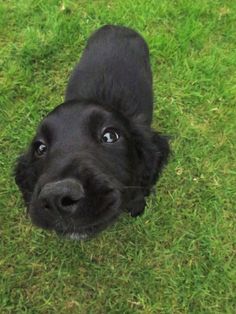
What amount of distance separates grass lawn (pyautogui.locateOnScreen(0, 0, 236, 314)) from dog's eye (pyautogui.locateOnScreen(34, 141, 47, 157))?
0.95 m

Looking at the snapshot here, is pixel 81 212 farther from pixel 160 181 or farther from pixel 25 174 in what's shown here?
pixel 160 181

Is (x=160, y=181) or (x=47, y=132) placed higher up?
(x=47, y=132)

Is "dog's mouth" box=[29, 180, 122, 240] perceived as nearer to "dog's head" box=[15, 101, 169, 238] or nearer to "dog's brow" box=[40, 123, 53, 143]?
"dog's head" box=[15, 101, 169, 238]

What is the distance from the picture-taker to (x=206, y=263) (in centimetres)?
301

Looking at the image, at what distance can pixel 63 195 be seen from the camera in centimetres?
174

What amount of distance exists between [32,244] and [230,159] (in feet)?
5.05

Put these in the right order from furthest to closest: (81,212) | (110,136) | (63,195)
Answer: (110,136), (81,212), (63,195)

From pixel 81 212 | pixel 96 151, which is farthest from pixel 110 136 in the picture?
pixel 81 212

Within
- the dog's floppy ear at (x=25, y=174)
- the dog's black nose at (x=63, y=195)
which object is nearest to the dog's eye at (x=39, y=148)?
the dog's floppy ear at (x=25, y=174)

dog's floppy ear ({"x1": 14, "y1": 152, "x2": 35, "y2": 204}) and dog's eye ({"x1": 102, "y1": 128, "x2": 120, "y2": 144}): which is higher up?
dog's eye ({"x1": 102, "y1": 128, "x2": 120, "y2": 144})

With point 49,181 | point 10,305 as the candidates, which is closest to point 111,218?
point 49,181

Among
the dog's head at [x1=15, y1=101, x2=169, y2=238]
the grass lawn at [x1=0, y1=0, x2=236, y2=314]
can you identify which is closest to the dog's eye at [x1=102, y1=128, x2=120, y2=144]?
the dog's head at [x1=15, y1=101, x2=169, y2=238]

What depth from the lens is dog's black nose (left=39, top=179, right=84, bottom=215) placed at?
175 cm

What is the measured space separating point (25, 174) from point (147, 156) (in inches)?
26.0
